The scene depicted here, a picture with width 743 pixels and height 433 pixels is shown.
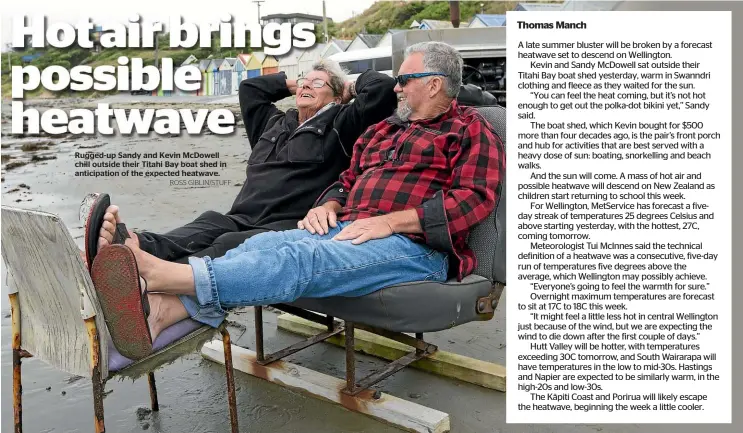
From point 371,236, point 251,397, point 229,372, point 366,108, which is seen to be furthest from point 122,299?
point 366,108

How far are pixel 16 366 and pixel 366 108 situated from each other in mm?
2052

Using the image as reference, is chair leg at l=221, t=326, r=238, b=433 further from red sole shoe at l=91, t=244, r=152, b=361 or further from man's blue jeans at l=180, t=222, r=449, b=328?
red sole shoe at l=91, t=244, r=152, b=361

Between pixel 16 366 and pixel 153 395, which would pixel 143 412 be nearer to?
→ pixel 153 395

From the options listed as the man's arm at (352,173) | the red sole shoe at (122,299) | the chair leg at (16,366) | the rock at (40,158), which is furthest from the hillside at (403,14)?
the red sole shoe at (122,299)

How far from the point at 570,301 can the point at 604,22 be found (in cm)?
133

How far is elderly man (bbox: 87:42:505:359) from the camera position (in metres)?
2.39

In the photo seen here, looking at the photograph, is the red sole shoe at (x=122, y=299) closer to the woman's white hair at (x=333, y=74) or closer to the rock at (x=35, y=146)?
the woman's white hair at (x=333, y=74)

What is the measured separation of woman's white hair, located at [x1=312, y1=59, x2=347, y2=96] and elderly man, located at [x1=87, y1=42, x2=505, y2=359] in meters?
0.57

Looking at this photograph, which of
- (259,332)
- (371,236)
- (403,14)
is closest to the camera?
(371,236)

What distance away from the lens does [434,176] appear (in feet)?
10.4

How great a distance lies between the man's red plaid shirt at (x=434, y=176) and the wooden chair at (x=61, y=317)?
0.99 metres

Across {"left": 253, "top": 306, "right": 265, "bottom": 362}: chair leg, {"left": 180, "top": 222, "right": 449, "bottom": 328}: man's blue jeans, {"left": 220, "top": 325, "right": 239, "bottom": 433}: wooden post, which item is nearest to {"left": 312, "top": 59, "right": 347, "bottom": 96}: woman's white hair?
{"left": 180, "top": 222, "right": 449, "bottom": 328}: man's blue jeans

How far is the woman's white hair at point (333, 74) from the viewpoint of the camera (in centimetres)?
396

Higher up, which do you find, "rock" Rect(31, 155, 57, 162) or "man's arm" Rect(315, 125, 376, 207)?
"rock" Rect(31, 155, 57, 162)
